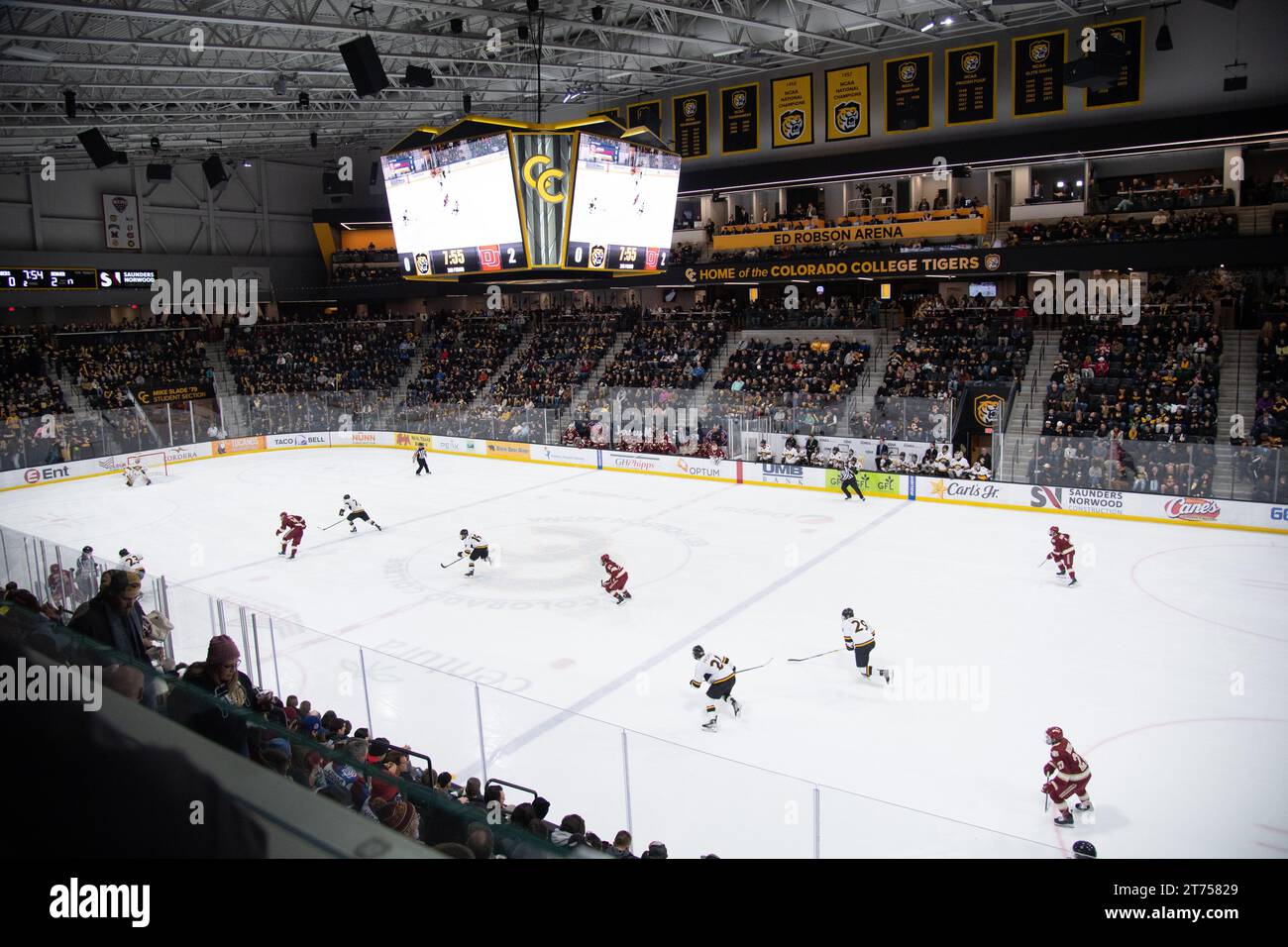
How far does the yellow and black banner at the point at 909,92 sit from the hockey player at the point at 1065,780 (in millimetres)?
24483

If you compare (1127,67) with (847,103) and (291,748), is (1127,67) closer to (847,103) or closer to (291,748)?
(847,103)

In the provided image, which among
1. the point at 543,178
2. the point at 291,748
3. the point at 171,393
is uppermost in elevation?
the point at 543,178

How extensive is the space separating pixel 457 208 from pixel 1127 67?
65.2ft

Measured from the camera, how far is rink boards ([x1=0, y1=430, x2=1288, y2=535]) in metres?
18.2

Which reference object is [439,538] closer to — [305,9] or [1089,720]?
[305,9]

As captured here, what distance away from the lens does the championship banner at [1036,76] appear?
25.0 metres

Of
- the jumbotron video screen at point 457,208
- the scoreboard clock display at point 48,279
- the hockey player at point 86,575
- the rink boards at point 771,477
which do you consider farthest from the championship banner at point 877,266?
the scoreboard clock display at point 48,279

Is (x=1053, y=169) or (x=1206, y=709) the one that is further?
(x=1053, y=169)

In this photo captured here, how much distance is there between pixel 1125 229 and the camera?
24203 mm

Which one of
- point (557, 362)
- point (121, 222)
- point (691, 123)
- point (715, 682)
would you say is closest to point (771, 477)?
point (557, 362)

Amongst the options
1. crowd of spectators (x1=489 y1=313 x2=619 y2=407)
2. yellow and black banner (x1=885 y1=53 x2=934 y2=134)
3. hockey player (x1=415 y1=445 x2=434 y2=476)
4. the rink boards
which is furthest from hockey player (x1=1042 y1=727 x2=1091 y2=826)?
yellow and black banner (x1=885 y1=53 x2=934 y2=134)
